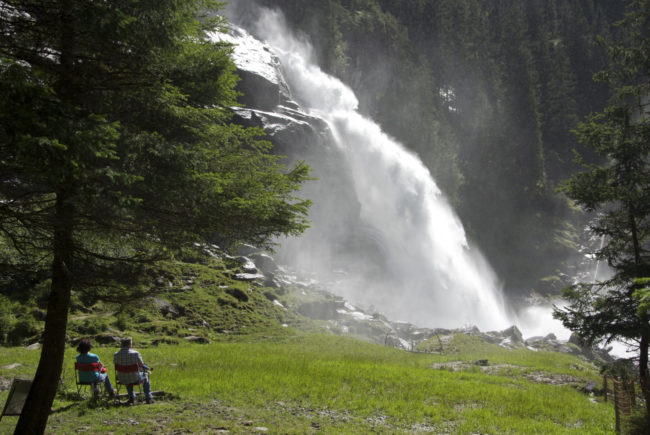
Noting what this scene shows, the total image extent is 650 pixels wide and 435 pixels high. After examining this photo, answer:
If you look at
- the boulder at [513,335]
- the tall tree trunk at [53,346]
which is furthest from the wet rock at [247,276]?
the tall tree trunk at [53,346]

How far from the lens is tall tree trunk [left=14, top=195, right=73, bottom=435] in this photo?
5023mm

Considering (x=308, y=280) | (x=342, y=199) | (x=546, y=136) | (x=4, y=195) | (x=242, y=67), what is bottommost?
(x=4, y=195)

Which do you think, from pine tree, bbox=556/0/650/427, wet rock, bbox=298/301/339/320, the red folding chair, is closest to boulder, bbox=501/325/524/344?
wet rock, bbox=298/301/339/320

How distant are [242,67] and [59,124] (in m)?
41.7

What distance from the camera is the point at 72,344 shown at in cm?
1391

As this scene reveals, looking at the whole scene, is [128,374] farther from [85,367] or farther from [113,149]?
[113,149]

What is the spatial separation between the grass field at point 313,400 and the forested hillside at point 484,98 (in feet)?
158

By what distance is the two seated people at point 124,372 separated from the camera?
7.96 m

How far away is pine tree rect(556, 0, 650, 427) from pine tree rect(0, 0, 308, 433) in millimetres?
10581

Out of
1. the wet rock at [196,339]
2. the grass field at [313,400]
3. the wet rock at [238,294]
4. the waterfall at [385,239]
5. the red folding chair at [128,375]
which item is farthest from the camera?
the waterfall at [385,239]

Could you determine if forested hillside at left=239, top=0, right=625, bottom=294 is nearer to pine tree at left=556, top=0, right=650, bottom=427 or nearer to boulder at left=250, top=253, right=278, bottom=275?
boulder at left=250, top=253, right=278, bottom=275

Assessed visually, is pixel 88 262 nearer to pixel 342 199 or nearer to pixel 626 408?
pixel 626 408

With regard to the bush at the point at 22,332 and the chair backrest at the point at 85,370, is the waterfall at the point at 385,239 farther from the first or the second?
the chair backrest at the point at 85,370

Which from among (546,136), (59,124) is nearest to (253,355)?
(59,124)
